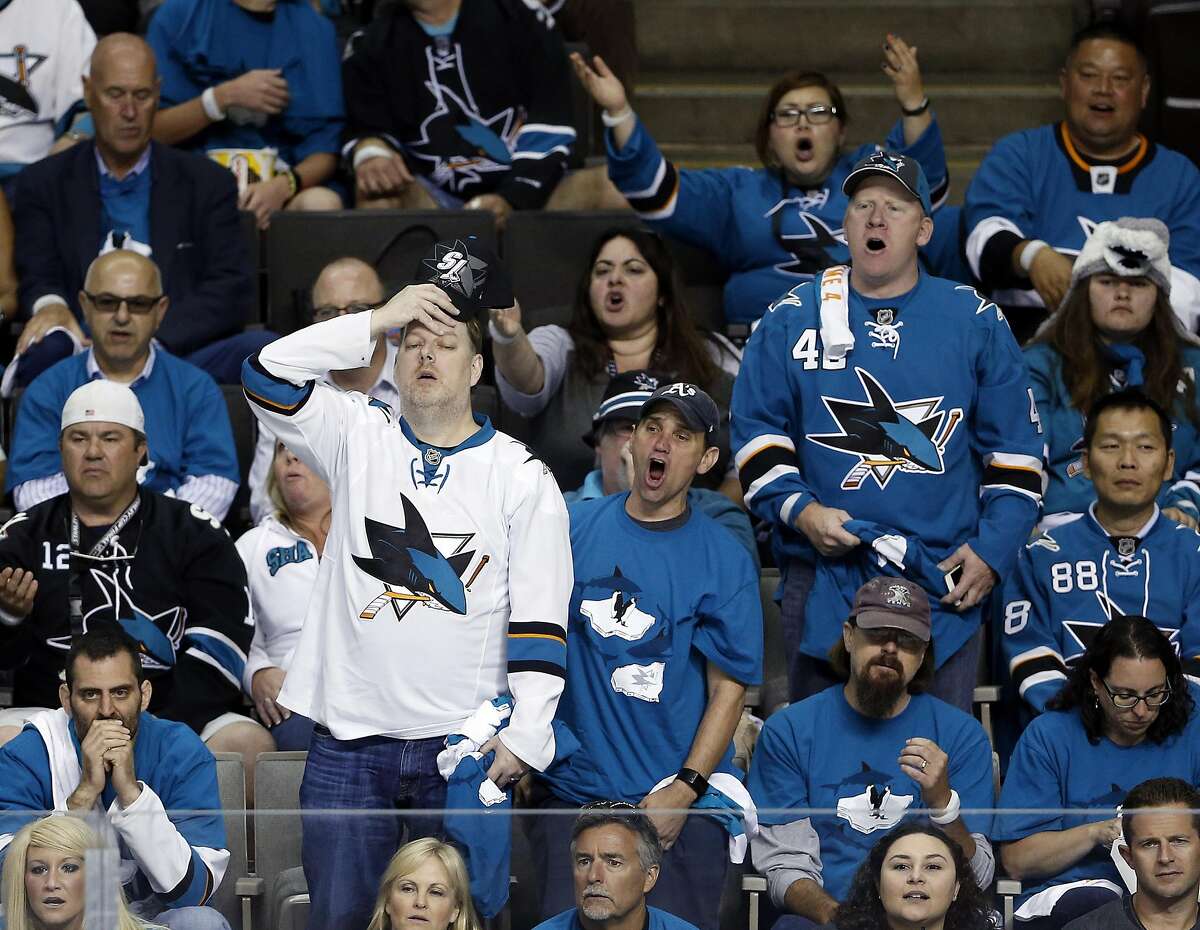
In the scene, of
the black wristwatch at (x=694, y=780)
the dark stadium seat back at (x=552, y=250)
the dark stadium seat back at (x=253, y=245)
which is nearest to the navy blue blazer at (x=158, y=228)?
the dark stadium seat back at (x=253, y=245)

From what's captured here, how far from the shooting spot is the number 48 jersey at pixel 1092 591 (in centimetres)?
475

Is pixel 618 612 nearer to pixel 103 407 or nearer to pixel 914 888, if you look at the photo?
pixel 914 888

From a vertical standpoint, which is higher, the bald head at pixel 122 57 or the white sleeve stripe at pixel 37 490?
the bald head at pixel 122 57

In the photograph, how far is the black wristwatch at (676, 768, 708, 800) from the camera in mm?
3980

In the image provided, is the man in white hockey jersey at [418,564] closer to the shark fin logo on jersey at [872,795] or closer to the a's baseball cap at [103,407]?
the shark fin logo on jersey at [872,795]

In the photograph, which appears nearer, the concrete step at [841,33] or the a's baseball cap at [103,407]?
the a's baseball cap at [103,407]

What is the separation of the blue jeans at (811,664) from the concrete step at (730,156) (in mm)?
3061

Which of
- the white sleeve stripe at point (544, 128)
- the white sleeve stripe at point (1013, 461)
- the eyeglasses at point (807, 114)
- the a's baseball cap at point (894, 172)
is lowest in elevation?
the white sleeve stripe at point (1013, 461)

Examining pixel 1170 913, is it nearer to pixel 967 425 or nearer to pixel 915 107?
pixel 967 425

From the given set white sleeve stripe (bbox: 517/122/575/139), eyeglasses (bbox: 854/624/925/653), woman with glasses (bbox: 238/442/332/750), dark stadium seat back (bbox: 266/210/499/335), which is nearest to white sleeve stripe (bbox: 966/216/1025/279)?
white sleeve stripe (bbox: 517/122/575/139)

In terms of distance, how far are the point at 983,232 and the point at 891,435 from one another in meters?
1.55

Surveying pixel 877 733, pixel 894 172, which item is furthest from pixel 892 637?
pixel 894 172

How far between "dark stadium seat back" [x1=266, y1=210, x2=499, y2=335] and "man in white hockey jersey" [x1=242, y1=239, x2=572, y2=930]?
224 cm

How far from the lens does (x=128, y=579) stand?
4773 mm
